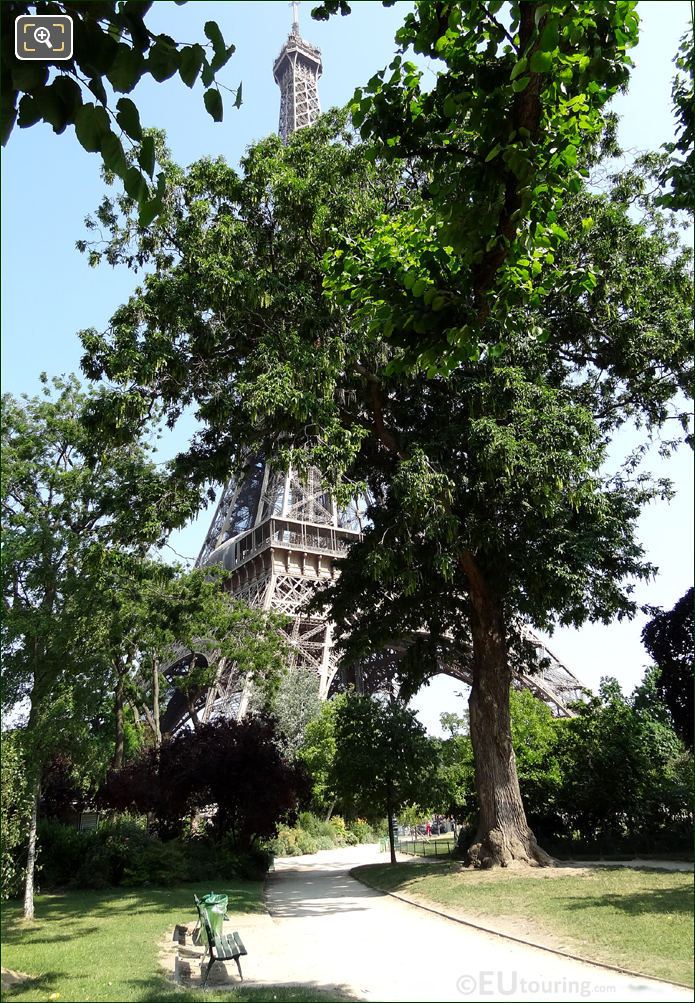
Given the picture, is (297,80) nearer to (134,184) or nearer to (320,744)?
(320,744)

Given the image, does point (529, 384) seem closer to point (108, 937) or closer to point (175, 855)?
point (108, 937)

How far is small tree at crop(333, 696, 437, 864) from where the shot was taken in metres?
17.6

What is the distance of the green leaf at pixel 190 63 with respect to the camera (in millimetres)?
2547

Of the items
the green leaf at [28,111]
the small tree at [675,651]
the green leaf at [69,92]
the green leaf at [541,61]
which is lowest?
the small tree at [675,651]

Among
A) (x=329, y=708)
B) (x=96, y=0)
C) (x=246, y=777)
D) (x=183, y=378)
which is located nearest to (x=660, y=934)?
(x=96, y=0)

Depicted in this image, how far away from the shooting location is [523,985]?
17.6 feet

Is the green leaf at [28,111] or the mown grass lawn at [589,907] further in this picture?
the mown grass lawn at [589,907]

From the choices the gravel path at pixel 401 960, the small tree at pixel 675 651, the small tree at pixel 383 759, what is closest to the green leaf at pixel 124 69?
the gravel path at pixel 401 960

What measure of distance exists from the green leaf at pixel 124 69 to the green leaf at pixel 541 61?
1.72m

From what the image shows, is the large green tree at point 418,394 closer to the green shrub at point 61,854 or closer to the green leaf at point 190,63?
the green leaf at point 190,63

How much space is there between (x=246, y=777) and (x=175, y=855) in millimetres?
2237

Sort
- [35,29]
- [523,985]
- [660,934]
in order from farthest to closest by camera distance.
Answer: [660,934] → [523,985] → [35,29]

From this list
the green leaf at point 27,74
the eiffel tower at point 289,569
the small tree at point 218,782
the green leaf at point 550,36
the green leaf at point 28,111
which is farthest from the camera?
the eiffel tower at point 289,569

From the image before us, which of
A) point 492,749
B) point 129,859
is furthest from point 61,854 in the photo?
point 492,749
